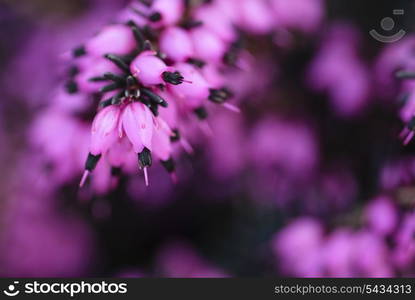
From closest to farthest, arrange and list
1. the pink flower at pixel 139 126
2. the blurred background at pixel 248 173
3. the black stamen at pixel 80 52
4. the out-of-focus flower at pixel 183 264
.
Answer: the pink flower at pixel 139 126, the black stamen at pixel 80 52, the blurred background at pixel 248 173, the out-of-focus flower at pixel 183 264

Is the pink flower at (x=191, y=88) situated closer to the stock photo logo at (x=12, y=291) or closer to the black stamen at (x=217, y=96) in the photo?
the black stamen at (x=217, y=96)

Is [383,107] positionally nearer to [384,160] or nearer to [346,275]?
[384,160]

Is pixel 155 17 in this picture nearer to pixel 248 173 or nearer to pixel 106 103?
pixel 106 103

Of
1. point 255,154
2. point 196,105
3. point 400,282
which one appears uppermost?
point 255,154

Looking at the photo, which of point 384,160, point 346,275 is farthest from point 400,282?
point 384,160

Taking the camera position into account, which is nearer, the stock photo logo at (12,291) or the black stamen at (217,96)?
the black stamen at (217,96)

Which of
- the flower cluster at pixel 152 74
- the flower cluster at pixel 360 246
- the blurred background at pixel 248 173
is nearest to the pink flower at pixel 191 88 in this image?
the flower cluster at pixel 152 74
